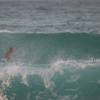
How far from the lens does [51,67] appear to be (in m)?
3.14

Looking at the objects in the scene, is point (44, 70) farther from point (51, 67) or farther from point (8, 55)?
point (8, 55)

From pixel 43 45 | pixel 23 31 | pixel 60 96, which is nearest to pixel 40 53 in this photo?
pixel 43 45

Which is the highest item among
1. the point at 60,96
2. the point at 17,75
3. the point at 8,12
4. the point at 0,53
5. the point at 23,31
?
the point at 8,12

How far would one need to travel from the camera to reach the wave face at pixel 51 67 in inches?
120

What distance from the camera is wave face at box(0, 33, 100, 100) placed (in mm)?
3055

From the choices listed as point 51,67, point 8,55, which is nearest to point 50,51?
point 51,67

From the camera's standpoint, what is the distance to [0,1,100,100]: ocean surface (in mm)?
3070

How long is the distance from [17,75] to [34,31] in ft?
1.60

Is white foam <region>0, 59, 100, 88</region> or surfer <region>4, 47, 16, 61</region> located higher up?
surfer <region>4, 47, 16, 61</region>

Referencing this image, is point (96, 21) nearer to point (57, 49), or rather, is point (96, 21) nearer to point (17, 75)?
point (57, 49)

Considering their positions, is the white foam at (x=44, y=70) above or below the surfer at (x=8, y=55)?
below

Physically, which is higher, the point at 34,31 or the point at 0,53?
the point at 34,31

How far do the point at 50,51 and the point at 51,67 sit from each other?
165 millimetres

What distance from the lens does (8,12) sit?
335 centimetres
